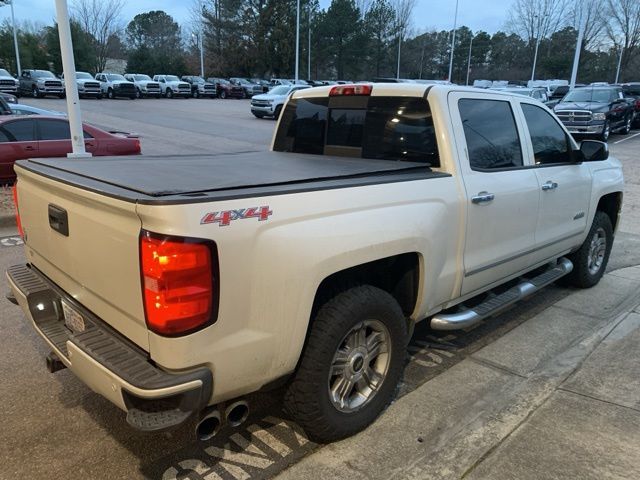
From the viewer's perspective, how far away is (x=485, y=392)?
3.49 m

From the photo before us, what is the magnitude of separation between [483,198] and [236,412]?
2.05 m

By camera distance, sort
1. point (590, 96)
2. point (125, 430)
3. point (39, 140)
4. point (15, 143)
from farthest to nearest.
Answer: point (590, 96) → point (39, 140) → point (15, 143) → point (125, 430)

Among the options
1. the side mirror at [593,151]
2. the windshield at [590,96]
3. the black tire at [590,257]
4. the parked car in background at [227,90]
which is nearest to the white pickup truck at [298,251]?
the side mirror at [593,151]

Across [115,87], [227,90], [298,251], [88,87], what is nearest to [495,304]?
[298,251]

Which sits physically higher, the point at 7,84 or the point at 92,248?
the point at 7,84

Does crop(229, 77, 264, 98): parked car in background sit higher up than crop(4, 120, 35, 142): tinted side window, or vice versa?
crop(229, 77, 264, 98): parked car in background

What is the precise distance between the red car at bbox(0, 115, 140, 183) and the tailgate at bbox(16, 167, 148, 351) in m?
7.46

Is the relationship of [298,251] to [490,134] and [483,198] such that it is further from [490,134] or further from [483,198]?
[490,134]

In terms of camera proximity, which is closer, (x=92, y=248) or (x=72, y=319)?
(x=92, y=248)

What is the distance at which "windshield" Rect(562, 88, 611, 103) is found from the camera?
2072cm

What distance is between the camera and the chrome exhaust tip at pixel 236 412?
7.98 ft

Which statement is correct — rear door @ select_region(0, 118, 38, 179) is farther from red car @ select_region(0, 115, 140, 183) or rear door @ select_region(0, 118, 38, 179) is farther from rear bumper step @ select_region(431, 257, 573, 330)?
rear bumper step @ select_region(431, 257, 573, 330)

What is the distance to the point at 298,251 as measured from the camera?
2387 mm

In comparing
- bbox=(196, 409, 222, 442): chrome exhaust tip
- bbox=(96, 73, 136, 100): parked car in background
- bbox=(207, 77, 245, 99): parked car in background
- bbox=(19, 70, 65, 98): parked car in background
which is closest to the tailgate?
bbox=(196, 409, 222, 442): chrome exhaust tip
